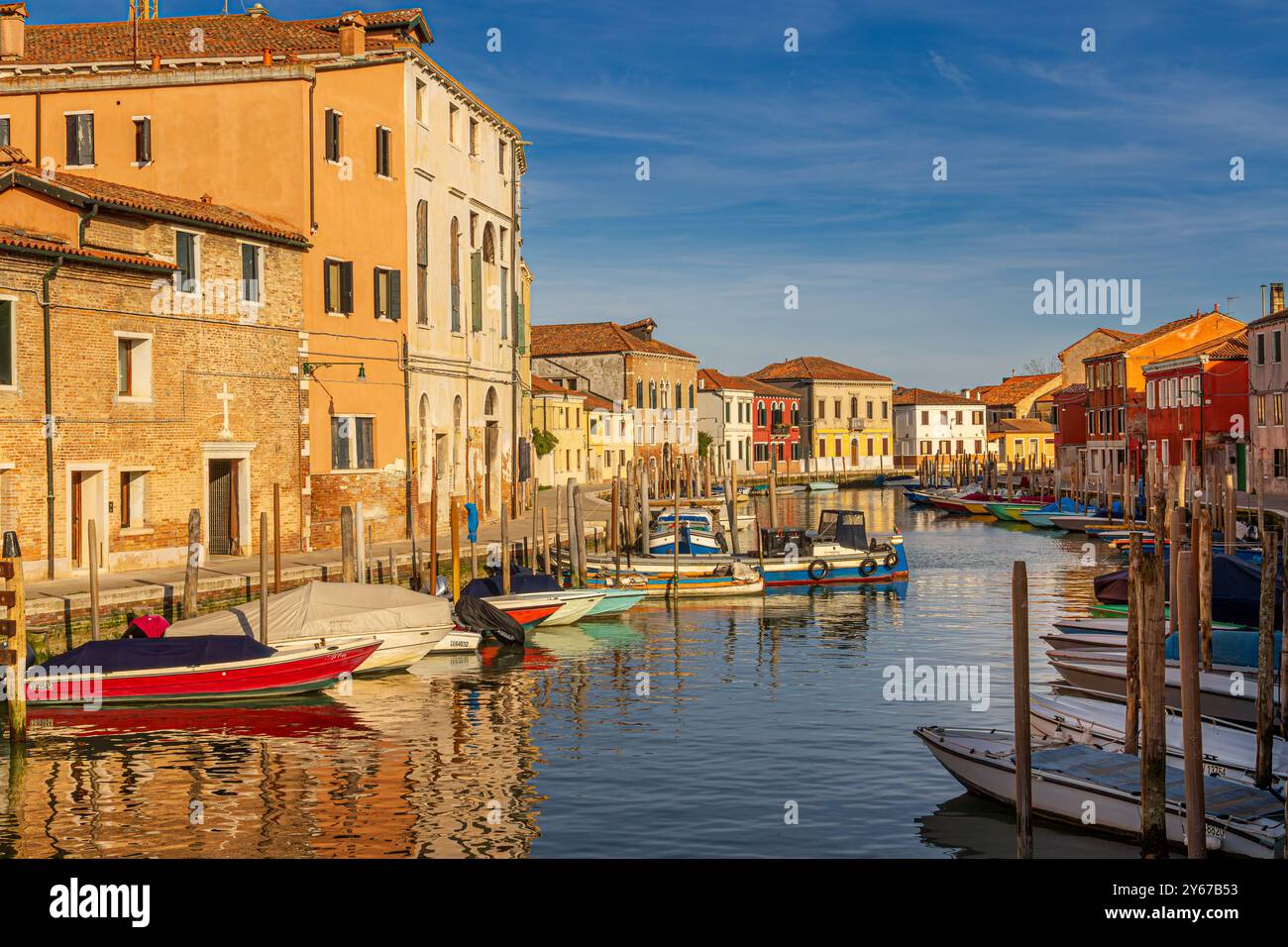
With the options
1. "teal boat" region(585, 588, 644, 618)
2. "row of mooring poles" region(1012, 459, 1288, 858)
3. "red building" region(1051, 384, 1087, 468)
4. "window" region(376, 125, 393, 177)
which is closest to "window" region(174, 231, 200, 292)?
"window" region(376, 125, 393, 177)

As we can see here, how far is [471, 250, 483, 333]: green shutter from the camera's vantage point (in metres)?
35.2

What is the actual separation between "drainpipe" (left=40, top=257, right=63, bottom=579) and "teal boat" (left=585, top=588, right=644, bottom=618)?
973 cm

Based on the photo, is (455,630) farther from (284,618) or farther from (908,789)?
(908,789)

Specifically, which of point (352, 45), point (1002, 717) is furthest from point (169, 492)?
point (1002, 717)

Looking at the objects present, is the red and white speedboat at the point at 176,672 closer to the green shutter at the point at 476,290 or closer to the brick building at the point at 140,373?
the brick building at the point at 140,373

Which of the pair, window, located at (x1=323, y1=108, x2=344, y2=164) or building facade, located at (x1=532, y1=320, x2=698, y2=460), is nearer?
window, located at (x1=323, y1=108, x2=344, y2=164)

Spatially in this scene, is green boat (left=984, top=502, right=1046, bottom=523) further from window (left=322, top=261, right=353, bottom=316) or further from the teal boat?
window (left=322, top=261, right=353, bottom=316)

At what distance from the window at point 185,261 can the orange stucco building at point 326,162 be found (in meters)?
0.08

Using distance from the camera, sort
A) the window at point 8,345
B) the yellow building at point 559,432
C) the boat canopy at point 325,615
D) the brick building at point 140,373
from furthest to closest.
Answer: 1. the yellow building at point 559,432
2. the brick building at point 140,373
3. the window at point 8,345
4. the boat canopy at point 325,615

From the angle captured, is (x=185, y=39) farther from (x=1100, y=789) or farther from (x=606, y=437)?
(x=606, y=437)

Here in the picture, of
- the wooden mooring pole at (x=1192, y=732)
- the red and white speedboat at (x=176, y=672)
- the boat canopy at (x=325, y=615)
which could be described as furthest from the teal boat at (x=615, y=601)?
the wooden mooring pole at (x=1192, y=732)

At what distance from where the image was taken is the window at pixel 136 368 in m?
22.7

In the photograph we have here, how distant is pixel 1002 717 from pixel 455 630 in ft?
28.6
